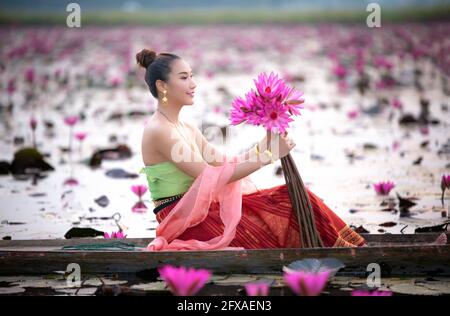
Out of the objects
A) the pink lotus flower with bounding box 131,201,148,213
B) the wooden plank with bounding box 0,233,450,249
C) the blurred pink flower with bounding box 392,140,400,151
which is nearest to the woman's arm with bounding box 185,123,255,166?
the wooden plank with bounding box 0,233,450,249

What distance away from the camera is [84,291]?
13.6 feet

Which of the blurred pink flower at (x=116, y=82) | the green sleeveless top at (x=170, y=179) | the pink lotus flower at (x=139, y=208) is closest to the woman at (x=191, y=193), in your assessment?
the green sleeveless top at (x=170, y=179)

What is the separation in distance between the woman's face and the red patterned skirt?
520mm

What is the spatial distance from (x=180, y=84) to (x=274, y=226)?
761 mm

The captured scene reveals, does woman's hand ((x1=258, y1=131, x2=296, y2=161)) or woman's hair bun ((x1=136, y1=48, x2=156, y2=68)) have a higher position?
woman's hair bun ((x1=136, y1=48, x2=156, y2=68))

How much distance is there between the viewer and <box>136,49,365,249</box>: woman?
14.6 feet

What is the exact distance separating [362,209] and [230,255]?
1913 mm

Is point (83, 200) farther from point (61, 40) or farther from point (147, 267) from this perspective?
point (61, 40)

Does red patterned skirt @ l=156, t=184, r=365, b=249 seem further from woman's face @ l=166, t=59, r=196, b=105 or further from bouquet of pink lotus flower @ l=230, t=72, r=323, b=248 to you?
woman's face @ l=166, t=59, r=196, b=105

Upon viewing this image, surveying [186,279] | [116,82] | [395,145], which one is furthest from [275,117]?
[116,82]

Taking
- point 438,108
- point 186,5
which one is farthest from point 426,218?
point 186,5

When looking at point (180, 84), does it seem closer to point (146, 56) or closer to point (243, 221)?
point (146, 56)

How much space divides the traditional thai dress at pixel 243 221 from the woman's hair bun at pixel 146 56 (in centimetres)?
47
